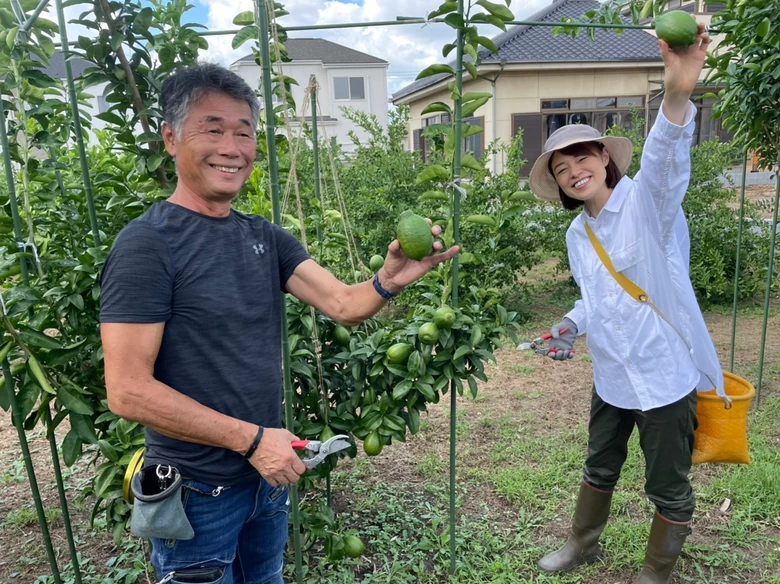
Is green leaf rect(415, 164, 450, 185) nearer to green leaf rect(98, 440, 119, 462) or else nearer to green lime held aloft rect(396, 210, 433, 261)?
green lime held aloft rect(396, 210, 433, 261)

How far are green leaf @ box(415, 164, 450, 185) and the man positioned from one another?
0.54 metres

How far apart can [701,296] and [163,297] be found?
6.70 metres

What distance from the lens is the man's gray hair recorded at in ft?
5.05

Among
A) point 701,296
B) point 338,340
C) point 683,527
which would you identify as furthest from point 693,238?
point 338,340

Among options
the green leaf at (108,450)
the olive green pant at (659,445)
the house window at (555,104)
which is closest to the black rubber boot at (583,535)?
the olive green pant at (659,445)

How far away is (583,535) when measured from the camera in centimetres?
266

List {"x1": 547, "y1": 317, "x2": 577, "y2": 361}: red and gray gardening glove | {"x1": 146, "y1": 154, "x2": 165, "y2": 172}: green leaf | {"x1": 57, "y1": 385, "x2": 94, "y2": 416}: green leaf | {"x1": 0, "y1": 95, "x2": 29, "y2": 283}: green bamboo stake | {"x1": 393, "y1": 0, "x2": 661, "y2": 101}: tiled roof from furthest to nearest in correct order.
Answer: {"x1": 393, "y1": 0, "x2": 661, "y2": 101}: tiled roof < {"x1": 547, "y1": 317, "x2": 577, "y2": 361}: red and gray gardening glove < {"x1": 146, "y1": 154, "x2": 165, "y2": 172}: green leaf < {"x1": 57, "y1": 385, "x2": 94, "y2": 416}: green leaf < {"x1": 0, "y1": 95, "x2": 29, "y2": 283}: green bamboo stake

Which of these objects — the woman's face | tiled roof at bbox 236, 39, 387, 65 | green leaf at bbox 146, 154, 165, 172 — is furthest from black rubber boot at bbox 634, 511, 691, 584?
tiled roof at bbox 236, 39, 387, 65

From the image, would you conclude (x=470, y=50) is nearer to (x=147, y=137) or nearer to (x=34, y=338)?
(x=147, y=137)

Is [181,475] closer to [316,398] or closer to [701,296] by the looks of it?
[316,398]

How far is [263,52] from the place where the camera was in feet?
5.25

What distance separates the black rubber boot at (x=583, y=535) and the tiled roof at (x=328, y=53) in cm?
3062

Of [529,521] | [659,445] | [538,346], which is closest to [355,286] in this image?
[538,346]

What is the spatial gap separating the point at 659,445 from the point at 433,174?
51.9 inches
